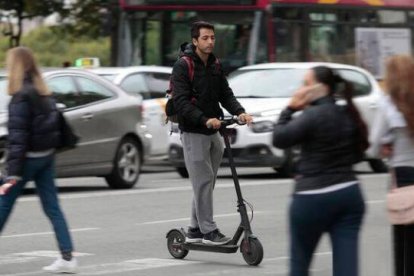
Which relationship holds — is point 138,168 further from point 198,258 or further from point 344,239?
point 344,239

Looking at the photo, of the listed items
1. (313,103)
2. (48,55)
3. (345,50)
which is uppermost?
(313,103)

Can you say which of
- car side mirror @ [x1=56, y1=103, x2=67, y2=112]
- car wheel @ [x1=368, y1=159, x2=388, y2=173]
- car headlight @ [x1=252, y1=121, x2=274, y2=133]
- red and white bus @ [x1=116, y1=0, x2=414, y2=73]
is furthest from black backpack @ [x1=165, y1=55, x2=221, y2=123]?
red and white bus @ [x1=116, y1=0, x2=414, y2=73]

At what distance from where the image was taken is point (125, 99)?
1662cm

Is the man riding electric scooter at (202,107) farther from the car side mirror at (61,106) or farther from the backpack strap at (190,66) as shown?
the car side mirror at (61,106)

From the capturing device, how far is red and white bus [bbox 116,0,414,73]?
2227 cm

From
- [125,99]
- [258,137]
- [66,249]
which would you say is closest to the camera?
[66,249]

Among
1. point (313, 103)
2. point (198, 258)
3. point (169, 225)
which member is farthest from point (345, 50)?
point (313, 103)

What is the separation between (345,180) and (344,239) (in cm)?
31

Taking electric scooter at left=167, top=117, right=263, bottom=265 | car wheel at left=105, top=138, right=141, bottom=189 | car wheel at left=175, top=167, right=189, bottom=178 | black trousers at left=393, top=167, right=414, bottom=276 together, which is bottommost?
car wheel at left=175, top=167, right=189, bottom=178

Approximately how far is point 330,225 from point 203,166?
3.27 m

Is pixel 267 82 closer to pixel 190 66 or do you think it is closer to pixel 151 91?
pixel 151 91

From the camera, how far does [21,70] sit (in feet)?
30.4

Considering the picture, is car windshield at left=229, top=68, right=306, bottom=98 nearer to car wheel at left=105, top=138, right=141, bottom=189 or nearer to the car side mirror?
car wheel at left=105, top=138, right=141, bottom=189

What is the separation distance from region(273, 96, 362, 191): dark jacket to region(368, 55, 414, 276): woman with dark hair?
0.58 m
